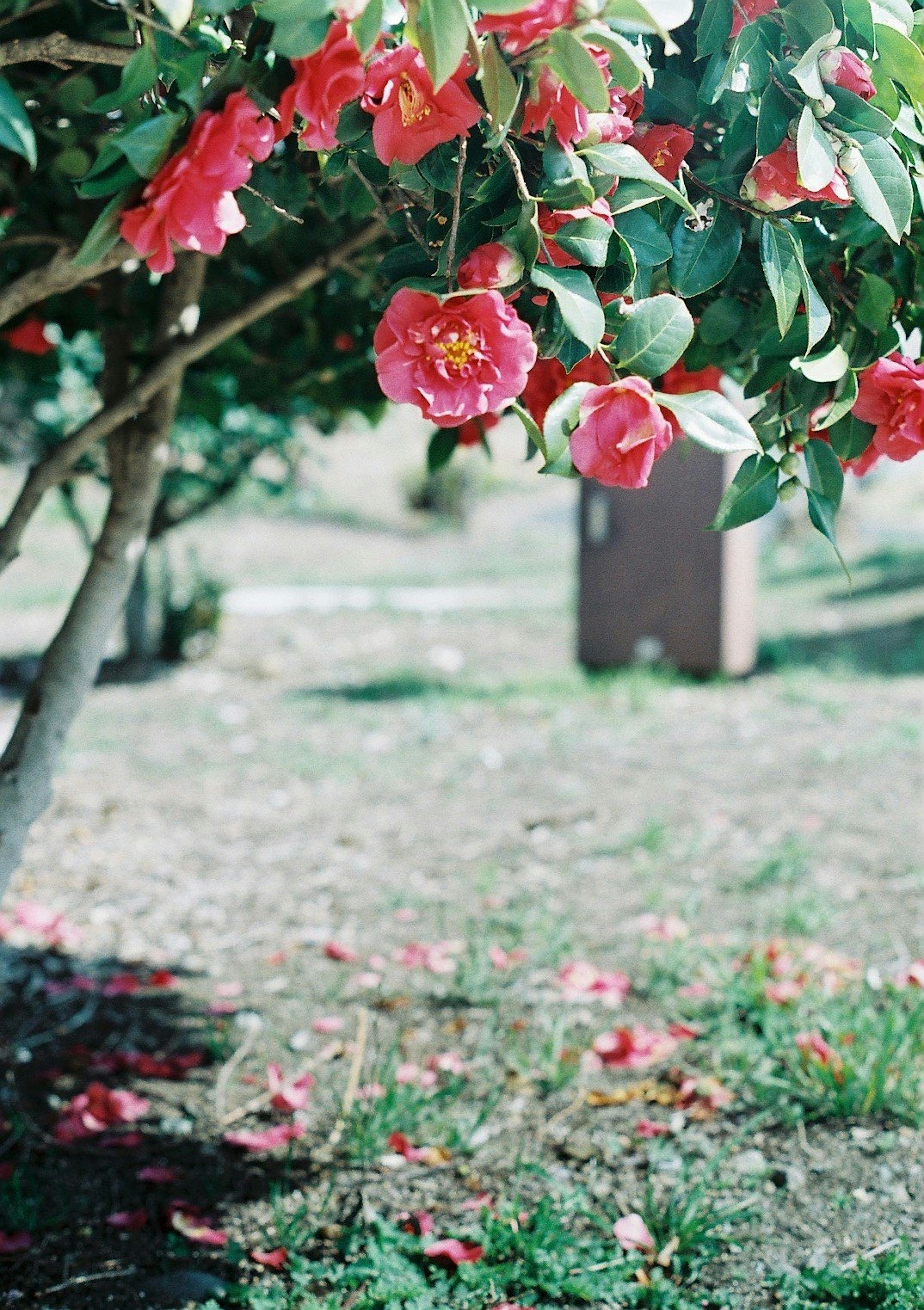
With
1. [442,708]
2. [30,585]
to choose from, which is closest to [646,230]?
[442,708]

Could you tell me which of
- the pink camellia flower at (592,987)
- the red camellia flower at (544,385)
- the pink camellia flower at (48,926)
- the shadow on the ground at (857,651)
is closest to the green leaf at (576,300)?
the red camellia flower at (544,385)

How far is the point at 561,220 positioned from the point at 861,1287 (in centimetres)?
139

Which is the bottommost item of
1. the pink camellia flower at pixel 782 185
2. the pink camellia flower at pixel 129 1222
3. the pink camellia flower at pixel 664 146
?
the pink camellia flower at pixel 129 1222

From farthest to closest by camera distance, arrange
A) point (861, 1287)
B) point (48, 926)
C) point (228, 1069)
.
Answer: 1. point (48, 926)
2. point (228, 1069)
3. point (861, 1287)

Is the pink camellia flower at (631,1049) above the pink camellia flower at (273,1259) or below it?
→ below

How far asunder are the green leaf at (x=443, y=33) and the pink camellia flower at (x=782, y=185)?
352 millimetres

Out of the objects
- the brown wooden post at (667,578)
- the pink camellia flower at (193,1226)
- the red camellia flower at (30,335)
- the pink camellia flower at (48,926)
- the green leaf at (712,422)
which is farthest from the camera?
the brown wooden post at (667,578)

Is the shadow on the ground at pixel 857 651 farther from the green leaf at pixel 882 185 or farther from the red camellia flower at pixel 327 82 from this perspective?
the red camellia flower at pixel 327 82

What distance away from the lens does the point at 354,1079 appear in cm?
224

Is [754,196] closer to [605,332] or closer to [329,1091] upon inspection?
[605,332]

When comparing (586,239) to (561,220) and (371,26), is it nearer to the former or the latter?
(561,220)

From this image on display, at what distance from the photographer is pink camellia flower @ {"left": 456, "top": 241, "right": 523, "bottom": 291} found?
102cm

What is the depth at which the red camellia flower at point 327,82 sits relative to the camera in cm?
88

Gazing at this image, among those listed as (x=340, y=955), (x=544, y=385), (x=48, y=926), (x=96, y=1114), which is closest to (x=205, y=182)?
(x=544, y=385)
